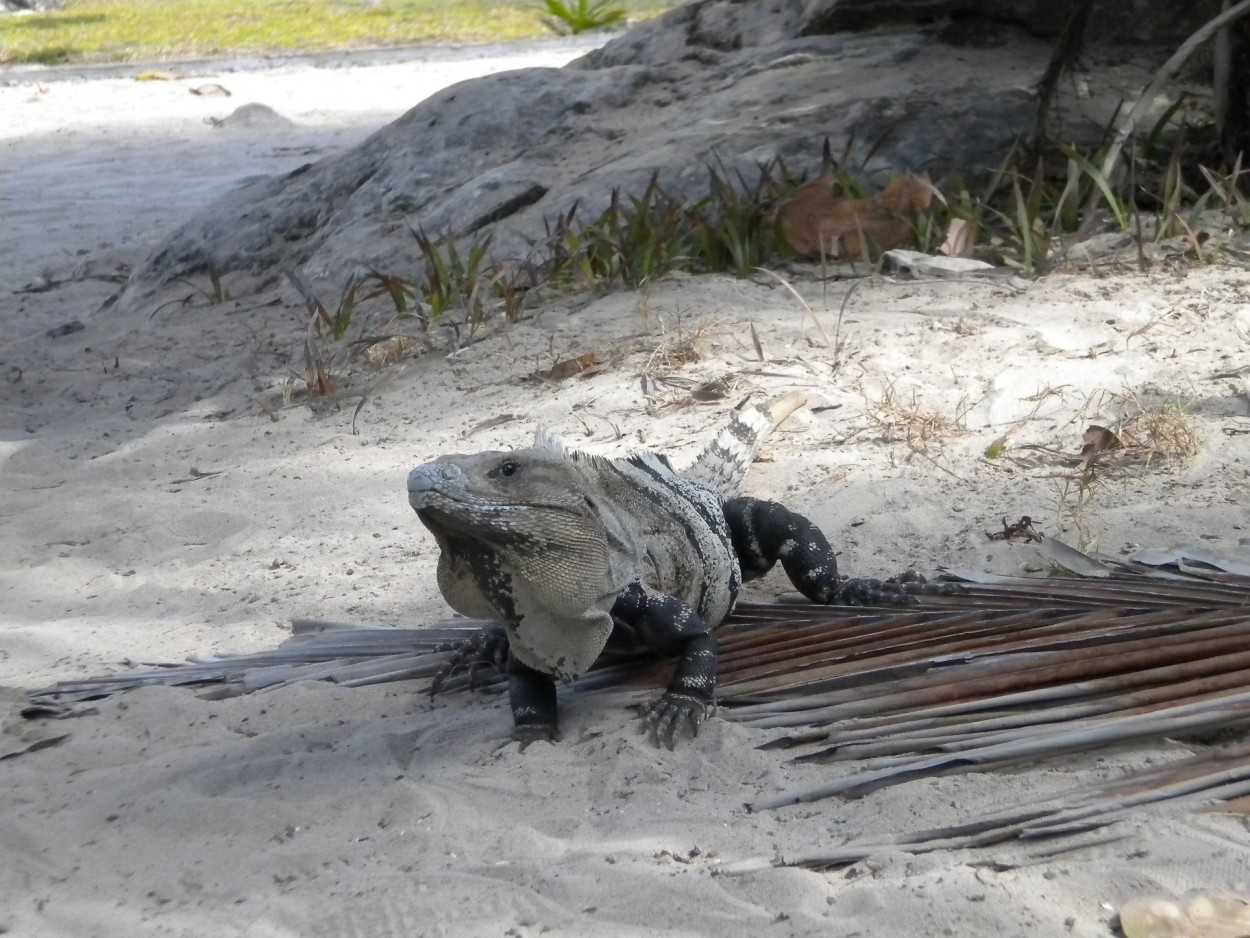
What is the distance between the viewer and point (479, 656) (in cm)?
357

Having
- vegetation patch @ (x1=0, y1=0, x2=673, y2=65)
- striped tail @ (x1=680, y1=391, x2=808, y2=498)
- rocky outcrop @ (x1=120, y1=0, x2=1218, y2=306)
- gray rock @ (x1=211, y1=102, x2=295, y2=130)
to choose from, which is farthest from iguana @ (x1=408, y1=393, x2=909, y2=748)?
vegetation patch @ (x1=0, y1=0, x2=673, y2=65)

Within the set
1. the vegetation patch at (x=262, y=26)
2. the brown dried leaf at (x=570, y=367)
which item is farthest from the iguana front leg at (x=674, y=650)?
the vegetation patch at (x=262, y=26)

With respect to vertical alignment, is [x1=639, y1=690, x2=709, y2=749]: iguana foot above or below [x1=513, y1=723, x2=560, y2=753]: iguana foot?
above

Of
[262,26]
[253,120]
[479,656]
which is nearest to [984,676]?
[479,656]

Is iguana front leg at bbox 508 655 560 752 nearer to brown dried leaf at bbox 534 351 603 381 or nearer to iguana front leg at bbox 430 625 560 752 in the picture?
iguana front leg at bbox 430 625 560 752

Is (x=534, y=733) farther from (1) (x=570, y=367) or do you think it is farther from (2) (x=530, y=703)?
(1) (x=570, y=367)

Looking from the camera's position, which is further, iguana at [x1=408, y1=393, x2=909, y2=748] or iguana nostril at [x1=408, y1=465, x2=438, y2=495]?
iguana at [x1=408, y1=393, x2=909, y2=748]

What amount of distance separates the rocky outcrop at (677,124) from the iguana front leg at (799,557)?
331 cm

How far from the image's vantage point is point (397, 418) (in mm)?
5672

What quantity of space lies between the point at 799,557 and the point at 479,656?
84cm

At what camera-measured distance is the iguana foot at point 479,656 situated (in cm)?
356

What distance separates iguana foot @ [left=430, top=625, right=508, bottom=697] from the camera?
3.56 m

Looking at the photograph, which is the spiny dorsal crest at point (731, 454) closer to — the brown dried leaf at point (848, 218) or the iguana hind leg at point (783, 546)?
the iguana hind leg at point (783, 546)

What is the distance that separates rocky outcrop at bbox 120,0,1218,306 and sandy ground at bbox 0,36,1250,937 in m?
0.82
